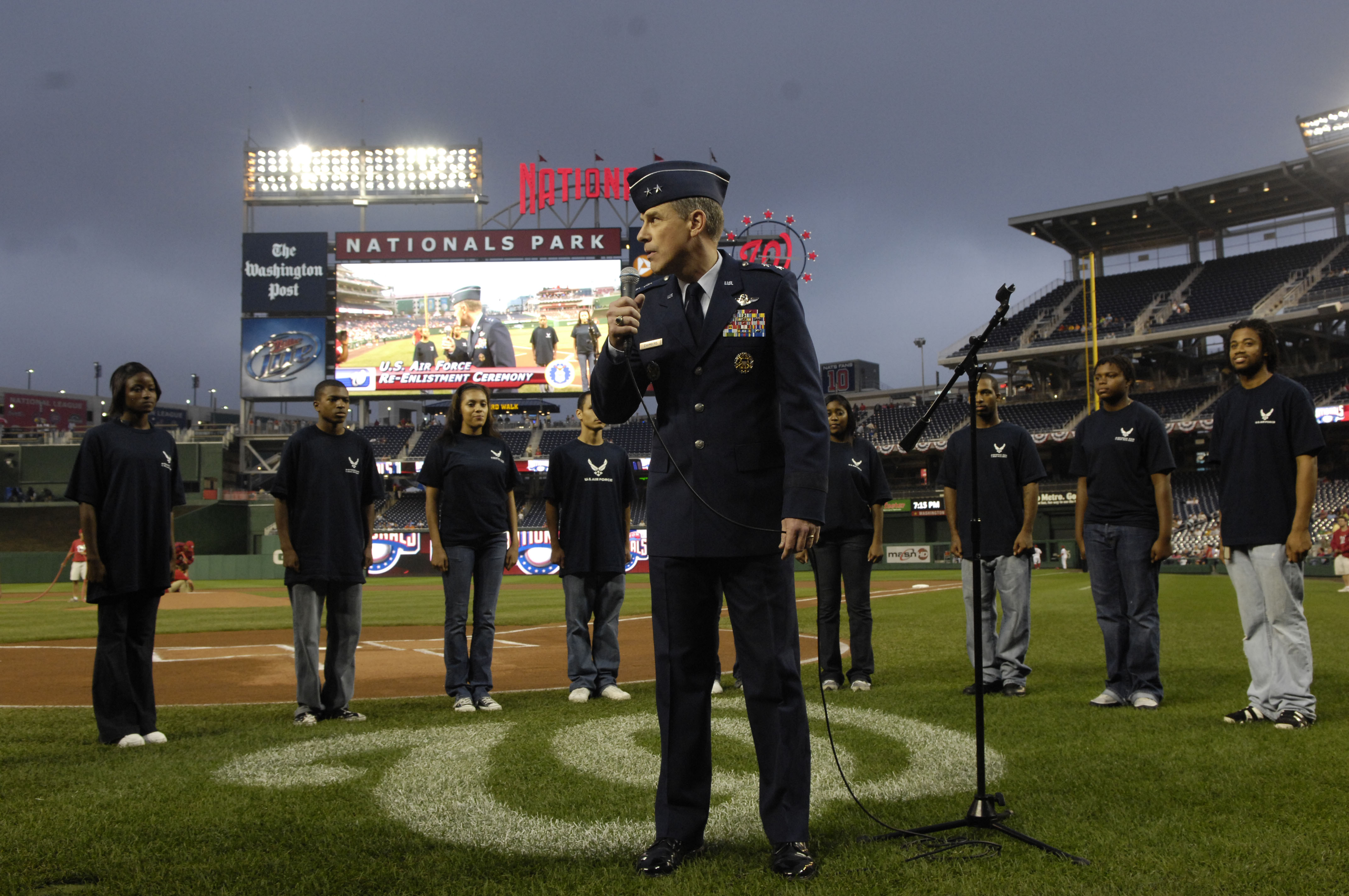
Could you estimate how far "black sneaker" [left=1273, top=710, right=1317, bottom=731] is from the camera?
4918mm

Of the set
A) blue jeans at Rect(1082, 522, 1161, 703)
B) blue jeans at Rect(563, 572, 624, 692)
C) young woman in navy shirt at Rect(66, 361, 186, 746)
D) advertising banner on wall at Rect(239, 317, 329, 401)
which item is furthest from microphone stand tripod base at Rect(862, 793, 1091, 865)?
advertising banner on wall at Rect(239, 317, 329, 401)

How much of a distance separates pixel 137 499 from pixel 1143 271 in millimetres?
50967

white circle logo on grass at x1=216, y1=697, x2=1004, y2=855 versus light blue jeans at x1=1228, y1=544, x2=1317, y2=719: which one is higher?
light blue jeans at x1=1228, y1=544, x2=1317, y2=719

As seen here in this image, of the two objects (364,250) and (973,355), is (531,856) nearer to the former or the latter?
(973,355)

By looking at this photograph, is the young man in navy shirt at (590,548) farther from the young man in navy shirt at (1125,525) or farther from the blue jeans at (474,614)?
the young man in navy shirt at (1125,525)

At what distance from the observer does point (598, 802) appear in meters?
3.80

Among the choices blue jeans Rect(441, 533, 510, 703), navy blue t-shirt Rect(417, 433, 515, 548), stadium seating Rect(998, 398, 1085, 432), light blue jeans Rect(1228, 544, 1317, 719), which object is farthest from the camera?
stadium seating Rect(998, 398, 1085, 432)

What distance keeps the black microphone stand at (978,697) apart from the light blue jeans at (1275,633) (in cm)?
229

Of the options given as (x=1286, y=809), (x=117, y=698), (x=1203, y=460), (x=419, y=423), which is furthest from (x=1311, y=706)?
(x=419, y=423)

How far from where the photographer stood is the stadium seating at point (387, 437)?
4644 cm

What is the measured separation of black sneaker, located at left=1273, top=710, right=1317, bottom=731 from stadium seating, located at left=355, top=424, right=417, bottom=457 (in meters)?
43.8

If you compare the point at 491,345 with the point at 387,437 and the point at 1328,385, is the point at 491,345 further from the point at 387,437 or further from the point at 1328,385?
the point at 1328,385

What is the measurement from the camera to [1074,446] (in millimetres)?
6402

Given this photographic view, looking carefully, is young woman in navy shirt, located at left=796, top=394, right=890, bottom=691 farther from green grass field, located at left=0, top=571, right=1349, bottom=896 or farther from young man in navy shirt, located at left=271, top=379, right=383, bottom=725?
young man in navy shirt, located at left=271, top=379, right=383, bottom=725
